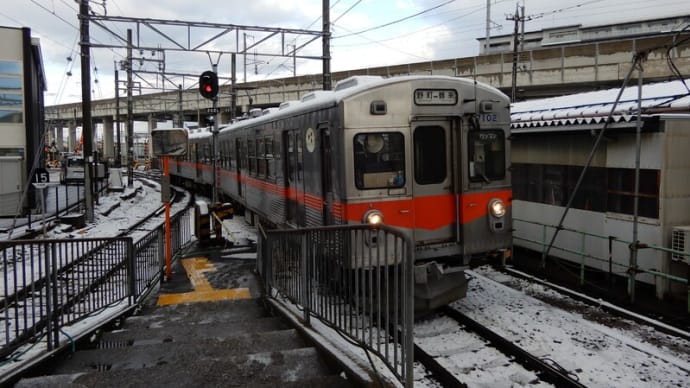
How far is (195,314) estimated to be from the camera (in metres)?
6.96

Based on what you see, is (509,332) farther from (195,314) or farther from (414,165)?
(195,314)

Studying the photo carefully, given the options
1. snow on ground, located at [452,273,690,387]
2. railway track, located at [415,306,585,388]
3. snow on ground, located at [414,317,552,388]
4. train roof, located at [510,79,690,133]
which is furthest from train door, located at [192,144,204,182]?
railway track, located at [415,306,585,388]

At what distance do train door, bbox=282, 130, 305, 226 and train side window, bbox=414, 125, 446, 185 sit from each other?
7.62 ft

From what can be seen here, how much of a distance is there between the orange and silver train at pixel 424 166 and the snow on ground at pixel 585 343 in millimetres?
814

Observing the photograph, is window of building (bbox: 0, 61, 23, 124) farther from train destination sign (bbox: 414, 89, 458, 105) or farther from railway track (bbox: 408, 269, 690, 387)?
railway track (bbox: 408, 269, 690, 387)

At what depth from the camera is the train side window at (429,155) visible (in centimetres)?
750

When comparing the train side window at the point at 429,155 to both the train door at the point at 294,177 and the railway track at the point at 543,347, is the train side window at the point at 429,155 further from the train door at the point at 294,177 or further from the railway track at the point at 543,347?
the train door at the point at 294,177

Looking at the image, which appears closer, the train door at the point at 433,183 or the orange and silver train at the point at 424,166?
the orange and silver train at the point at 424,166

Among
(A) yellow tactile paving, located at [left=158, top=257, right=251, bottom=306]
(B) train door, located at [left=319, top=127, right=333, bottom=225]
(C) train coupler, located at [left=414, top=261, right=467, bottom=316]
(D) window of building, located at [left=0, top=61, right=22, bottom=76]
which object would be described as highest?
(D) window of building, located at [left=0, top=61, right=22, bottom=76]

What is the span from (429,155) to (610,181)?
3938mm

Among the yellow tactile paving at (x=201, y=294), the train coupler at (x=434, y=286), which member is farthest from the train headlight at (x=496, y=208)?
the yellow tactile paving at (x=201, y=294)

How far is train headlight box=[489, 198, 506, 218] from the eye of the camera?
7773 mm

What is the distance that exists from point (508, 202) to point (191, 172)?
22883 millimetres

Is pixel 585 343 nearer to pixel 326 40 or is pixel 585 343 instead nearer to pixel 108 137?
pixel 326 40
